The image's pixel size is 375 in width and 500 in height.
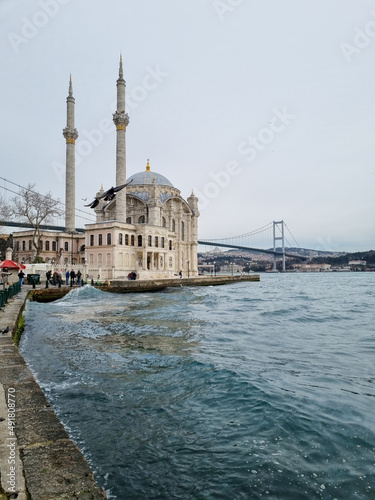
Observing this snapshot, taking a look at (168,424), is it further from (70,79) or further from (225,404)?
(70,79)

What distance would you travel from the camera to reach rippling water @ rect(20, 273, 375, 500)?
2.70 metres

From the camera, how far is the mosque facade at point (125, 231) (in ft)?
110

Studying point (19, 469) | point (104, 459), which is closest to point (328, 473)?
point (104, 459)

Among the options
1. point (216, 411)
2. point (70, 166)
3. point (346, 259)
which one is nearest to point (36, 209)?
point (70, 166)

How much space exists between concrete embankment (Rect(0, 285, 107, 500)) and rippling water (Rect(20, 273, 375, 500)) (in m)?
0.47

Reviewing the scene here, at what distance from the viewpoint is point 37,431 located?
105 inches

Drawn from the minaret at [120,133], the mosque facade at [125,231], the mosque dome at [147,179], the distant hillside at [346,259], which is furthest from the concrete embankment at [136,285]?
the distant hillside at [346,259]

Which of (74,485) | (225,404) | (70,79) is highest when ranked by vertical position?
(70,79)

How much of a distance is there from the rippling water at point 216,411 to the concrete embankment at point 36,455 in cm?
47

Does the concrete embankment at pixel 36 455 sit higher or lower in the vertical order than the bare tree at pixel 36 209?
lower

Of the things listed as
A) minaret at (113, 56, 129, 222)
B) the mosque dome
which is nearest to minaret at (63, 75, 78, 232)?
minaret at (113, 56, 129, 222)

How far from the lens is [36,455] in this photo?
91.4 inches

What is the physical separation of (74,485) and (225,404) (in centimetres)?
267

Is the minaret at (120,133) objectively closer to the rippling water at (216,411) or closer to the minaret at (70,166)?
the minaret at (70,166)
